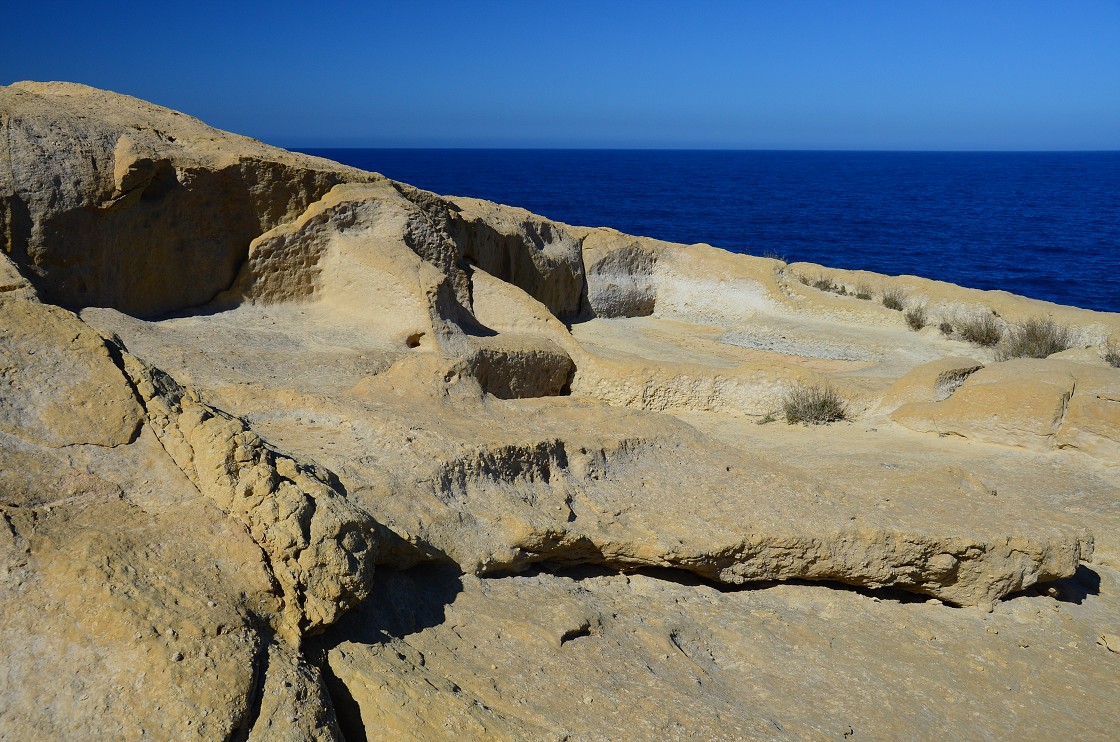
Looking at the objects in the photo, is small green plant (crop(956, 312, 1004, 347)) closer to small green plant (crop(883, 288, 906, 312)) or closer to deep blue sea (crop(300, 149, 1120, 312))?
small green plant (crop(883, 288, 906, 312))

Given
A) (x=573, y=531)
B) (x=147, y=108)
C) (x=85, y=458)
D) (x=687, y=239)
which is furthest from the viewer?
(x=687, y=239)

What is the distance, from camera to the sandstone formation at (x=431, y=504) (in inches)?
119

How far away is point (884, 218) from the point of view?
53.7 m

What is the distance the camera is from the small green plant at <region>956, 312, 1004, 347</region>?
13703mm

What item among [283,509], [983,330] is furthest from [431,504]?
[983,330]

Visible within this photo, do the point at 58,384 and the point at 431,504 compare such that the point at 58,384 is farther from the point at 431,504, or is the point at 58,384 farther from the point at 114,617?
the point at 431,504

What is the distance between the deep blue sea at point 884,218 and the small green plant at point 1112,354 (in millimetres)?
8839

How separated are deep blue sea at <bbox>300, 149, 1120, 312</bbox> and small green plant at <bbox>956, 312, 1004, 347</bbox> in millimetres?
7086

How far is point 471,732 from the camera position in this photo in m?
3.14

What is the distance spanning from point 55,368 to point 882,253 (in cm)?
4000

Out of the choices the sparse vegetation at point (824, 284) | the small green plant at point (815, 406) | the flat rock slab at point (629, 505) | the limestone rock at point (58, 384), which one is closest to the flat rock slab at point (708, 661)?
the flat rock slab at point (629, 505)

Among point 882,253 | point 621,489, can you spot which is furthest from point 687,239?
point 621,489

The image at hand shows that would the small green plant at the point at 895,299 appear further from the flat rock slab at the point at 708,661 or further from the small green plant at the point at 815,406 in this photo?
the flat rock slab at the point at 708,661

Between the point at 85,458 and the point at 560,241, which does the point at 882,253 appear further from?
the point at 85,458
